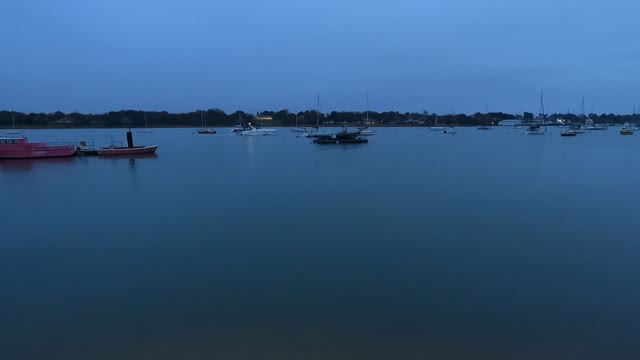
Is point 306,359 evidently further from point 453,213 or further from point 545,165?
point 545,165

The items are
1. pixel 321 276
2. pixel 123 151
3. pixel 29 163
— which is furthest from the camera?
pixel 123 151

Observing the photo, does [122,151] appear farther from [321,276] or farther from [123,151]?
[321,276]

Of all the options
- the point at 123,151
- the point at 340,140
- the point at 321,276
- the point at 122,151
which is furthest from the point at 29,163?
the point at 340,140

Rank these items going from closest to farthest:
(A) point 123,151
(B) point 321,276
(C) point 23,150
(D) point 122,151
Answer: (B) point 321,276
(C) point 23,150
(D) point 122,151
(A) point 123,151

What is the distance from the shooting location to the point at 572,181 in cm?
2542

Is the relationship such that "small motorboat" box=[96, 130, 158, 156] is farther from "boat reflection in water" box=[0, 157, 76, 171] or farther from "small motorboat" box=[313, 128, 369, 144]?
"small motorboat" box=[313, 128, 369, 144]

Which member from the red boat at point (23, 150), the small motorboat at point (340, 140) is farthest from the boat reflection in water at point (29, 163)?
the small motorboat at point (340, 140)

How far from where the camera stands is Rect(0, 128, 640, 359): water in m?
6.74

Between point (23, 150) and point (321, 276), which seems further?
point (23, 150)

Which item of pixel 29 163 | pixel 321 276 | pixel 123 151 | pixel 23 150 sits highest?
pixel 23 150

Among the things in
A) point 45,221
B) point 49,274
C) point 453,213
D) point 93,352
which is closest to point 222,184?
point 45,221

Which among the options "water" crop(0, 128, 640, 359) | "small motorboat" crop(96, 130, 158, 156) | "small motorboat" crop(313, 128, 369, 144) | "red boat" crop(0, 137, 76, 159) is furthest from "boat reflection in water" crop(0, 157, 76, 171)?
"small motorboat" crop(313, 128, 369, 144)

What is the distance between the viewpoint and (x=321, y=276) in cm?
951

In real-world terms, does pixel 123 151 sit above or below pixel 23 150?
below
